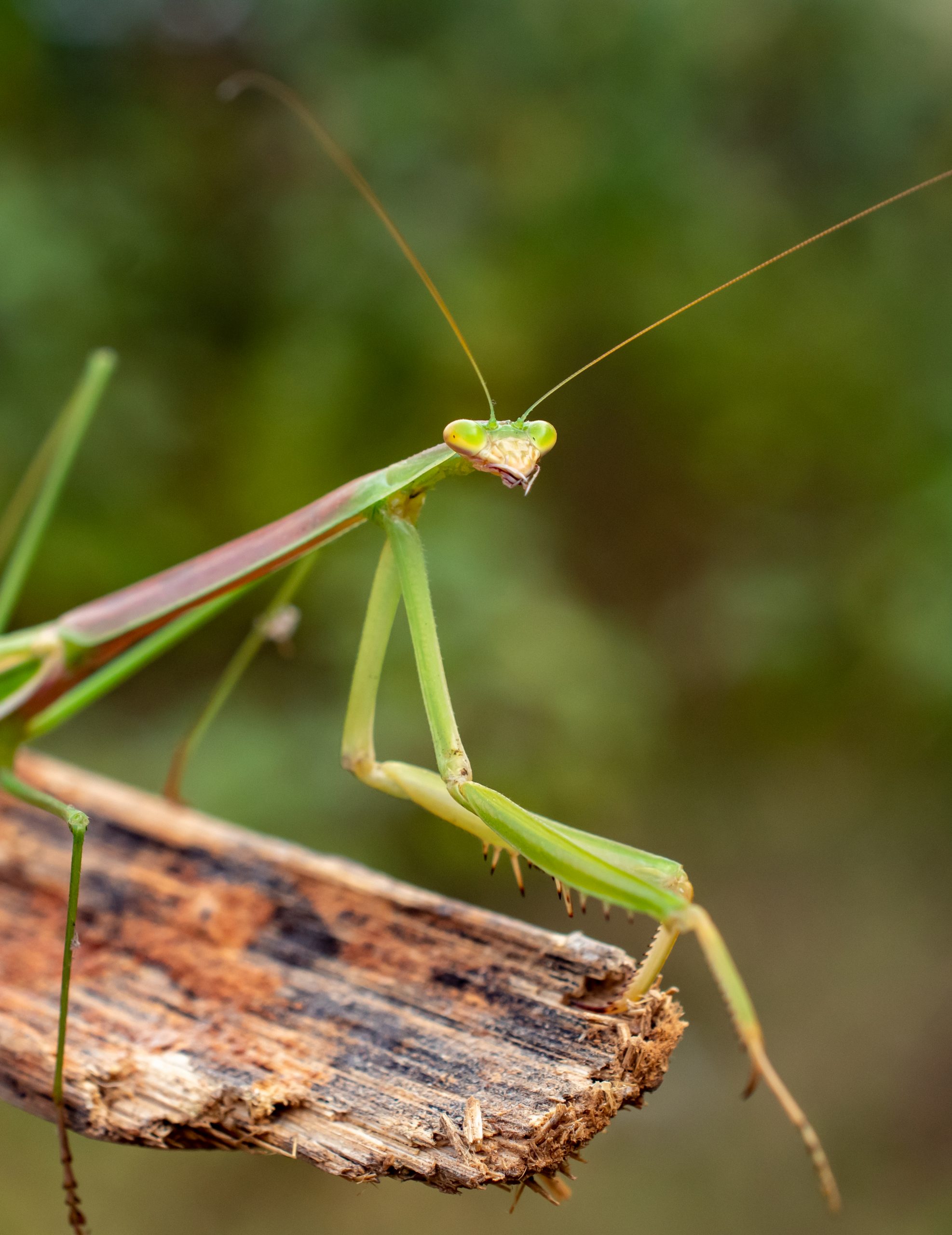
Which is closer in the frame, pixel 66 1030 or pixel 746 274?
pixel 746 274

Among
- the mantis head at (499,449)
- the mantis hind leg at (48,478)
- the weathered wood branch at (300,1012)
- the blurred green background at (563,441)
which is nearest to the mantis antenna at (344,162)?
the mantis head at (499,449)

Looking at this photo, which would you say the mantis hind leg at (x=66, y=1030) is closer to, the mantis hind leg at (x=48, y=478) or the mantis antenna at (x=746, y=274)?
the mantis hind leg at (x=48, y=478)

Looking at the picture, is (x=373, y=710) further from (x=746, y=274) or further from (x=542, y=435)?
(x=746, y=274)

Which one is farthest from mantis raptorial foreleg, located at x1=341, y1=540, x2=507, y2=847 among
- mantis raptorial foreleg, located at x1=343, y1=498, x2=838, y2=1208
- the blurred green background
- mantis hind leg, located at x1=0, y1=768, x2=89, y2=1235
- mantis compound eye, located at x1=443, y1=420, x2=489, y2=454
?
the blurred green background

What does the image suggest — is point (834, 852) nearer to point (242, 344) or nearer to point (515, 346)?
point (515, 346)

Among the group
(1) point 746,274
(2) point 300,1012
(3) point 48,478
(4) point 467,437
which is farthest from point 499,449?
(3) point 48,478

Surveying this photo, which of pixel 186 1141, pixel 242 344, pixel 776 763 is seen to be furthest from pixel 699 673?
pixel 186 1141
